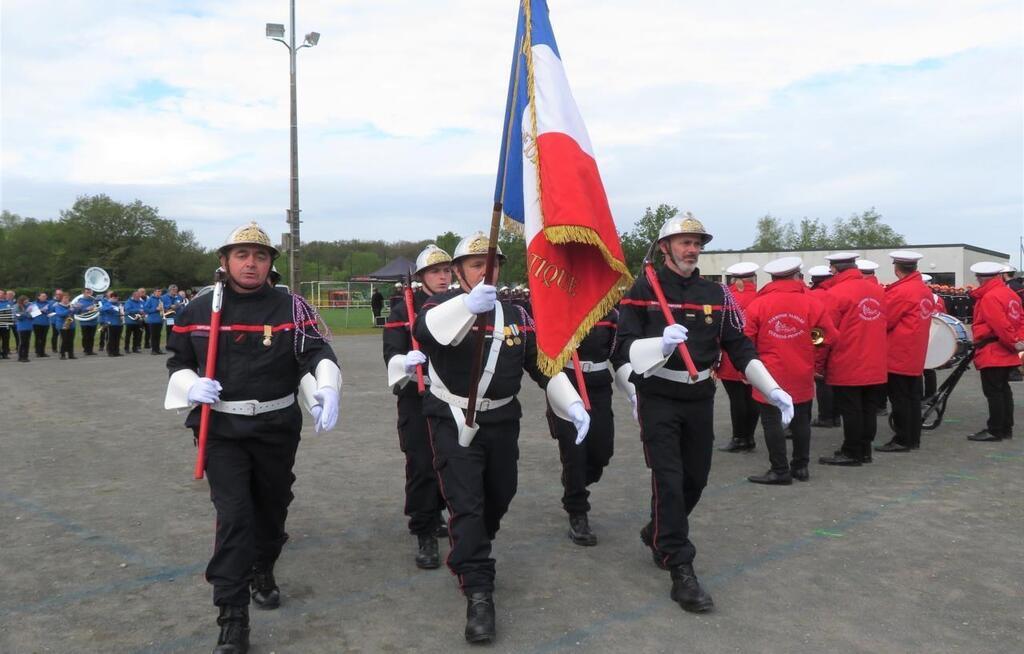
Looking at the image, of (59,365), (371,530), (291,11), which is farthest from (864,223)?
(371,530)

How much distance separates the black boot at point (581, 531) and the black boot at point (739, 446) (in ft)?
11.4

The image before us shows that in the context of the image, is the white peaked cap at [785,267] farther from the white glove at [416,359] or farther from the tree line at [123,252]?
the tree line at [123,252]

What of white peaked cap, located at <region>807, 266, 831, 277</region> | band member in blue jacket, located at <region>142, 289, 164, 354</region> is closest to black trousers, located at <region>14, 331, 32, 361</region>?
band member in blue jacket, located at <region>142, 289, 164, 354</region>

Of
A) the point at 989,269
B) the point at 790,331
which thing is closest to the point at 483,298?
the point at 790,331

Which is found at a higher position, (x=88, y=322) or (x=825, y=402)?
(x=88, y=322)

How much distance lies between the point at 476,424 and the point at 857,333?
5.35m

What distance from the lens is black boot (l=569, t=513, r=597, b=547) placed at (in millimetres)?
5441

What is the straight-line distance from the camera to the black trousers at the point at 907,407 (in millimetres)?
8562

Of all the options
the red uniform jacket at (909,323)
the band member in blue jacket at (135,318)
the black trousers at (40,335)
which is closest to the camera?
the red uniform jacket at (909,323)

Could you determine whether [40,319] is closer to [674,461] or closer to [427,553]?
[427,553]

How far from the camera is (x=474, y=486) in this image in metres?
4.20

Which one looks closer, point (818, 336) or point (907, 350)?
point (818, 336)

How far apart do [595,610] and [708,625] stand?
59 centimetres

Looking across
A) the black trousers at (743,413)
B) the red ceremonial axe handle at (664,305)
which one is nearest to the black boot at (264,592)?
the red ceremonial axe handle at (664,305)
